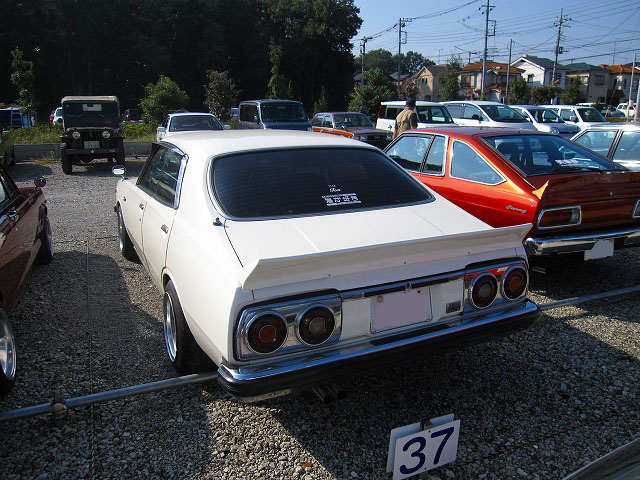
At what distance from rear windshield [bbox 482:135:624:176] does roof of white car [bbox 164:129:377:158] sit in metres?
2.12

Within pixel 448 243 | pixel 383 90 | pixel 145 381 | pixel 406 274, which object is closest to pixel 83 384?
pixel 145 381

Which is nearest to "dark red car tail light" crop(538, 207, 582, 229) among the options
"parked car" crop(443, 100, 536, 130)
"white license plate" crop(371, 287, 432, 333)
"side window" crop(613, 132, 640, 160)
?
"white license plate" crop(371, 287, 432, 333)

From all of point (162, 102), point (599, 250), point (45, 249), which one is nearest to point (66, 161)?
point (162, 102)

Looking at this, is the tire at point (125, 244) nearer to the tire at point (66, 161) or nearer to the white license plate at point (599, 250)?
the white license plate at point (599, 250)

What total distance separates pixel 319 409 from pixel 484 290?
4.00 ft

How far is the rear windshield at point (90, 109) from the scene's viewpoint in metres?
13.6

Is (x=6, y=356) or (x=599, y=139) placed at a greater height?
(x=599, y=139)

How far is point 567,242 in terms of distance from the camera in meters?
4.36

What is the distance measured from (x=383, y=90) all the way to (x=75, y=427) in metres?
27.9

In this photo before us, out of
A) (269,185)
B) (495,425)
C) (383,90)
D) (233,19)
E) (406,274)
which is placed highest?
(233,19)

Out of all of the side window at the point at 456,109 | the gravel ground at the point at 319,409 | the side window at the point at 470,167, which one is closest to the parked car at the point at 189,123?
the side window at the point at 456,109

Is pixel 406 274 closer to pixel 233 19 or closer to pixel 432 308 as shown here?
pixel 432 308

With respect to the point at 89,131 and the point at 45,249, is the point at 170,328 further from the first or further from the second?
the point at 89,131

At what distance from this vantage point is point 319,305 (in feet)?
7.76
